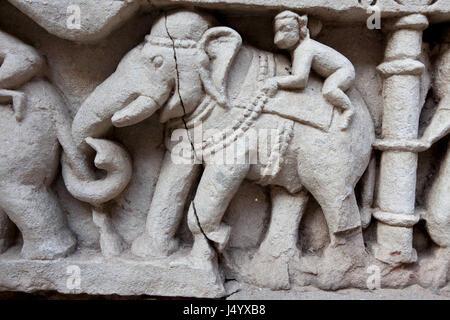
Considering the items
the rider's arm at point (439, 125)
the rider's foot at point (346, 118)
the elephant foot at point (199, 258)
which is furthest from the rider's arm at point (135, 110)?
the rider's arm at point (439, 125)

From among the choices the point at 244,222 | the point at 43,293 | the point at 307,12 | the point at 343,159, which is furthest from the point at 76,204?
the point at 307,12

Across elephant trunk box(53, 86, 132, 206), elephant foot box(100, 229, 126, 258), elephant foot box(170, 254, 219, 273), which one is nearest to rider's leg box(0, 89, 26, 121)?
elephant trunk box(53, 86, 132, 206)

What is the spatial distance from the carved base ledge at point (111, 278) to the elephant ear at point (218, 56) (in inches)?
34.1

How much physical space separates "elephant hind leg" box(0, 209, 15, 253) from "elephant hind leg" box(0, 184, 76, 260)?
0.27 ft

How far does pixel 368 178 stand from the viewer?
198 cm

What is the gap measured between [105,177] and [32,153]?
36 cm

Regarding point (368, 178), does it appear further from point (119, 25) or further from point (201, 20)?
point (119, 25)

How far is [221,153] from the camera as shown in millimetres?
1823

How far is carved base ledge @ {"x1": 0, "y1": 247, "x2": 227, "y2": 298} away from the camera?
1850 millimetres

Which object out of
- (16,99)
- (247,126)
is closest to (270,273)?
(247,126)

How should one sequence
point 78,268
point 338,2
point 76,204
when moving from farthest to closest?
point 76,204
point 78,268
point 338,2

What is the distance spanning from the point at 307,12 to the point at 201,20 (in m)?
0.50

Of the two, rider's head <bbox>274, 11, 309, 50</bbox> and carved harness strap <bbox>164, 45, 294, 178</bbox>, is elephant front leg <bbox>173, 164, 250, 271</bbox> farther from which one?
rider's head <bbox>274, 11, 309, 50</bbox>

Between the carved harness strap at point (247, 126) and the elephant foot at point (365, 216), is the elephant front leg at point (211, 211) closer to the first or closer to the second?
the carved harness strap at point (247, 126)
